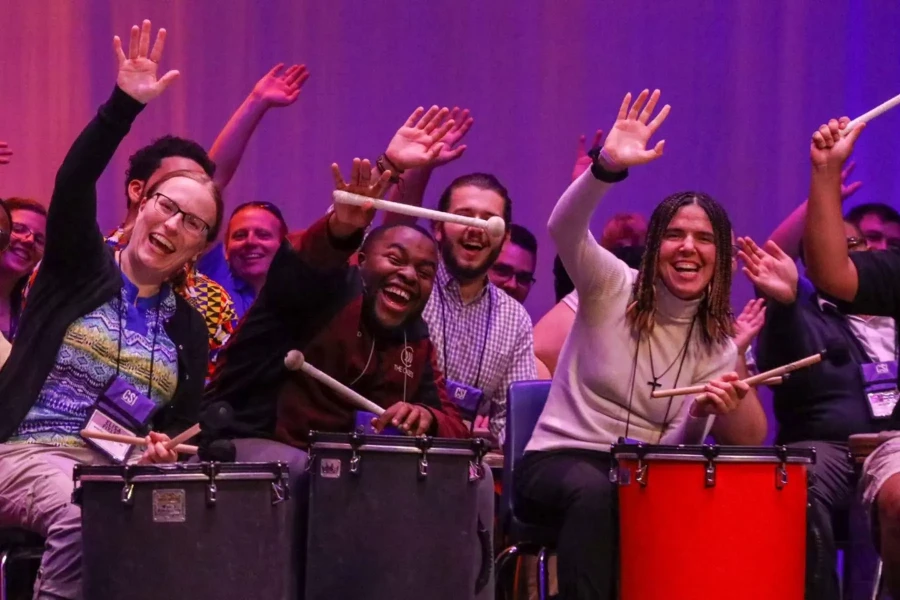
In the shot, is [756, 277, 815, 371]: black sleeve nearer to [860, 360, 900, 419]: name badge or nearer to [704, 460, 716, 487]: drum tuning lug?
[860, 360, 900, 419]: name badge

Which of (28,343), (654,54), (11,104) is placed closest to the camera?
(28,343)

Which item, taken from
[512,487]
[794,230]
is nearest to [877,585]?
[512,487]

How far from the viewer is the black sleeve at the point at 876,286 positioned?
3.15 metres

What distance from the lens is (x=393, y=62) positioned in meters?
5.55

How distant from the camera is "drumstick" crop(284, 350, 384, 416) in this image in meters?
3.15

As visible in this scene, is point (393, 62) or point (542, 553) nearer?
point (542, 553)

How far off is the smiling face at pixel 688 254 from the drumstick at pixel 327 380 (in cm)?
88

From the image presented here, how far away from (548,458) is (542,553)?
29cm

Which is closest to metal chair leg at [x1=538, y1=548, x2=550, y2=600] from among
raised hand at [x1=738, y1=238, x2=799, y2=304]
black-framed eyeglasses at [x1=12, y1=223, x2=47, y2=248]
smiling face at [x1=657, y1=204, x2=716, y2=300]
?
smiling face at [x1=657, y1=204, x2=716, y2=300]

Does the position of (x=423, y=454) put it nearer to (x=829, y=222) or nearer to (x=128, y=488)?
(x=128, y=488)

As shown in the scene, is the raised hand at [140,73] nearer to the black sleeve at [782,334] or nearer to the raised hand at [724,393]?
the raised hand at [724,393]

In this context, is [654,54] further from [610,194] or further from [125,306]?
[125,306]

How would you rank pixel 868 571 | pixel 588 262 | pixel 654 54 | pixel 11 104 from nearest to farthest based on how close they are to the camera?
pixel 588 262 < pixel 868 571 < pixel 11 104 < pixel 654 54

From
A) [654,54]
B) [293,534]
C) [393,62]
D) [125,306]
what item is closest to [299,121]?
[393,62]
